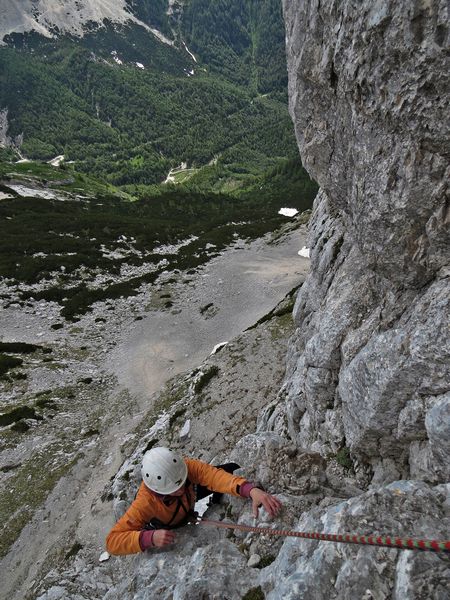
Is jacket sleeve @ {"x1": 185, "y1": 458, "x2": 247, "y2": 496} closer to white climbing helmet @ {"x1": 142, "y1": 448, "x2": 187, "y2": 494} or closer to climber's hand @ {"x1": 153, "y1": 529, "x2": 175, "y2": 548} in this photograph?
white climbing helmet @ {"x1": 142, "y1": 448, "x2": 187, "y2": 494}

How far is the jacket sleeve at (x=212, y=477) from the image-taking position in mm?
7551

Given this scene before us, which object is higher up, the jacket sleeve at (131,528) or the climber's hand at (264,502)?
the climber's hand at (264,502)

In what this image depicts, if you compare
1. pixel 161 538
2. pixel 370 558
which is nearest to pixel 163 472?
pixel 161 538

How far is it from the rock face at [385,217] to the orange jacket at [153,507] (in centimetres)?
375

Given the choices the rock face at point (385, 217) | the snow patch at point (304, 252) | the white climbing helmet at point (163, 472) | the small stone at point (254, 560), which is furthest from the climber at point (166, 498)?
the snow patch at point (304, 252)

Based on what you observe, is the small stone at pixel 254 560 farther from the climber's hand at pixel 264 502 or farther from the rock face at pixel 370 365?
the climber's hand at pixel 264 502

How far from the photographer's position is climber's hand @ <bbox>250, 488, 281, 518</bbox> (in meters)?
7.21

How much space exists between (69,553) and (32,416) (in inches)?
465

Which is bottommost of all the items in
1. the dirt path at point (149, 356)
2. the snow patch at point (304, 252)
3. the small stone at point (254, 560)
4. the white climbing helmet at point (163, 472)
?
the dirt path at point (149, 356)

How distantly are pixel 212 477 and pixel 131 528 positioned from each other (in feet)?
5.67

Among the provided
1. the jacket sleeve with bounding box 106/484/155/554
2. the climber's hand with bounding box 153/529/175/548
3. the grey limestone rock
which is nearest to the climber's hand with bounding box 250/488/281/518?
the grey limestone rock

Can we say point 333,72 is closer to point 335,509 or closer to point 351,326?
point 351,326

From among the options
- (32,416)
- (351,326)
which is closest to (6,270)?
(32,416)

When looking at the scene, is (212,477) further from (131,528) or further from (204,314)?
(204,314)
